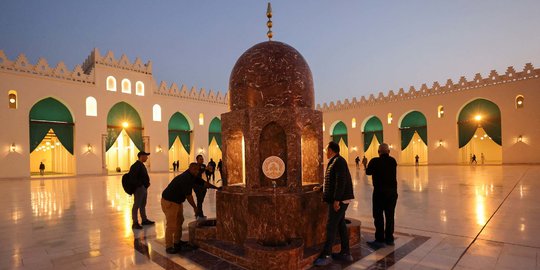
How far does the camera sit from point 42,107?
20.1 metres

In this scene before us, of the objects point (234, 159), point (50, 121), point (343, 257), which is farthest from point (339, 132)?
point (343, 257)

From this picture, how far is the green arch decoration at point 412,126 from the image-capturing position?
2602 centimetres

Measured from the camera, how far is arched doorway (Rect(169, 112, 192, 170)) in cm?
2700

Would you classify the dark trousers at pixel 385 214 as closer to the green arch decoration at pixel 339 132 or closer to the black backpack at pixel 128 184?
the black backpack at pixel 128 184

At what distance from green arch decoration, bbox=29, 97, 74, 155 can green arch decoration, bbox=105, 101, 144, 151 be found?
8.24 feet

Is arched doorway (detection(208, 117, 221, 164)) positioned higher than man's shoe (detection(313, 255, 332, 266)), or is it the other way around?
arched doorway (detection(208, 117, 221, 164))

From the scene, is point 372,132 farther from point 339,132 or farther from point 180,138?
point 180,138

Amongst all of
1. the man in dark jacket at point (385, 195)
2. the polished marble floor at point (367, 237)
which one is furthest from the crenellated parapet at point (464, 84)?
the man in dark jacket at point (385, 195)

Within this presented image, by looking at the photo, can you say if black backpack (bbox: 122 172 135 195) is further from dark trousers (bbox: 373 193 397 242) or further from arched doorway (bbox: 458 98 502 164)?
arched doorway (bbox: 458 98 502 164)

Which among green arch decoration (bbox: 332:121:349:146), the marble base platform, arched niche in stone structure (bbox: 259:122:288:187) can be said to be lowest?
the marble base platform

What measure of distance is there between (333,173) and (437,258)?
1685 millimetres

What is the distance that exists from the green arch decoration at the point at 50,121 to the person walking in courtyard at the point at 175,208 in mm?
20247

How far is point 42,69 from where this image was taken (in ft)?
66.3

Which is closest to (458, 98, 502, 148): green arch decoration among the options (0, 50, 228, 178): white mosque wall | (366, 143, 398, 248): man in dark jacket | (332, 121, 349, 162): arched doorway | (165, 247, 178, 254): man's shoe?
(332, 121, 349, 162): arched doorway
